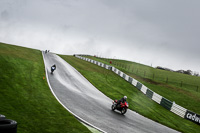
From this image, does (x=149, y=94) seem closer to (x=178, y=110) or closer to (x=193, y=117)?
(x=178, y=110)

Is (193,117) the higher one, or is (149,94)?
(149,94)

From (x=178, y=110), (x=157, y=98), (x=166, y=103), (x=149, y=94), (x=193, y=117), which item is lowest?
(x=193, y=117)

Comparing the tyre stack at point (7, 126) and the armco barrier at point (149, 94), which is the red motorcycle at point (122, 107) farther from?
the armco barrier at point (149, 94)

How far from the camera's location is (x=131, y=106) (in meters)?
19.2

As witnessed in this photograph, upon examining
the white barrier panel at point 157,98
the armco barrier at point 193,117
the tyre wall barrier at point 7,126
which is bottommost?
the armco barrier at point 193,117

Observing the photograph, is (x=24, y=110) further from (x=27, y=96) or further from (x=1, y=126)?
(x=1, y=126)

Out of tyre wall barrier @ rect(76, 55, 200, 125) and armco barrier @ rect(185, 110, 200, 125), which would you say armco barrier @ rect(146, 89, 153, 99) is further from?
armco barrier @ rect(185, 110, 200, 125)

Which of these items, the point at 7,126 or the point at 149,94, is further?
the point at 149,94

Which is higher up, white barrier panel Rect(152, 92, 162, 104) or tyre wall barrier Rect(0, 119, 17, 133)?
white barrier panel Rect(152, 92, 162, 104)

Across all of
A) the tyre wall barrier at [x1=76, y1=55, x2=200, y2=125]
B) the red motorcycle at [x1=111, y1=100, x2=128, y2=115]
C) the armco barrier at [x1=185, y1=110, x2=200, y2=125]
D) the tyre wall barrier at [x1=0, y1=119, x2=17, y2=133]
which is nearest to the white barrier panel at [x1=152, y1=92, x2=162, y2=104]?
the tyre wall barrier at [x1=76, y1=55, x2=200, y2=125]

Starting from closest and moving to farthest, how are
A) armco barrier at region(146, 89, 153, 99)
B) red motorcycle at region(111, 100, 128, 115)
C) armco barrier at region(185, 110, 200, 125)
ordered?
red motorcycle at region(111, 100, 128, 115), armco barrier at region(185, 110, 200, 125), armco barrier at region(146, 89, 153, 99)

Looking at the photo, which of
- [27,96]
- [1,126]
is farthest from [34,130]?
[27,96]

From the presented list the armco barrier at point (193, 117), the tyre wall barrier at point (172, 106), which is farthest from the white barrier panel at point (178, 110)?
the armco barrier at point (193, 117)

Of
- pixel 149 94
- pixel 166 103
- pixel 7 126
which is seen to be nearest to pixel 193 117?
pixel 166 103
